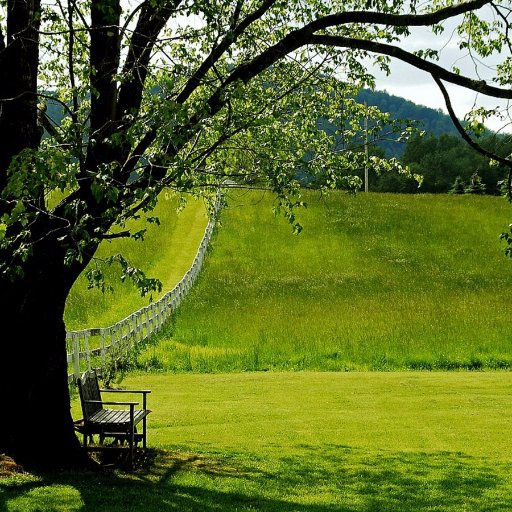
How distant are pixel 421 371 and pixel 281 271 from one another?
2238 centimetres

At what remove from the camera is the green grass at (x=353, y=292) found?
26688 millimetres

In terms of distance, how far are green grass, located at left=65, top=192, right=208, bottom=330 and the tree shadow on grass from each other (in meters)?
14.8

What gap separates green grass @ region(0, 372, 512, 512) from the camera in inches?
384

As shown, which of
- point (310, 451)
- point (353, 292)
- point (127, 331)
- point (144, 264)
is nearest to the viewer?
point (310, 451)

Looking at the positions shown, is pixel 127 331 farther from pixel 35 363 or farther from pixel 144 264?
pixel 144 264

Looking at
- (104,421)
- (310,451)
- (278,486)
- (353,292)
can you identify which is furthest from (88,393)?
(353,292)

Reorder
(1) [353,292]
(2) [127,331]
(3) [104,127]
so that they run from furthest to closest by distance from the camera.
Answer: (1) [353,292] < (2) [127,331] < (3) [104,127]

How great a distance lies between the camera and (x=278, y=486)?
1064cm

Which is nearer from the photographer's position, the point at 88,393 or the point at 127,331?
the point at 88,393

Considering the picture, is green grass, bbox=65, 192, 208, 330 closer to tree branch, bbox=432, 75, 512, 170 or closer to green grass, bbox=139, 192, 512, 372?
green grass, bbox=139, 192, 512, 372

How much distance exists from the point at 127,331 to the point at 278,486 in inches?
620

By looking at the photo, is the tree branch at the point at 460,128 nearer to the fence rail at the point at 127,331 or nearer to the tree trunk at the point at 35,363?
the tree trunk at the point at 35,363

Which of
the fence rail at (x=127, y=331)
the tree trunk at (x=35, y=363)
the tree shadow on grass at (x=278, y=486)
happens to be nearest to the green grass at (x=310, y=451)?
the tree shadow on grass at (x=278, y=486)

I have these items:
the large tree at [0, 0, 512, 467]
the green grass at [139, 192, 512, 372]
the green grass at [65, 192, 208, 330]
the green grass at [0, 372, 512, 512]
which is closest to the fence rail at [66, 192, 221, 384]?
the green grass at [139, 192, 512, 372]
